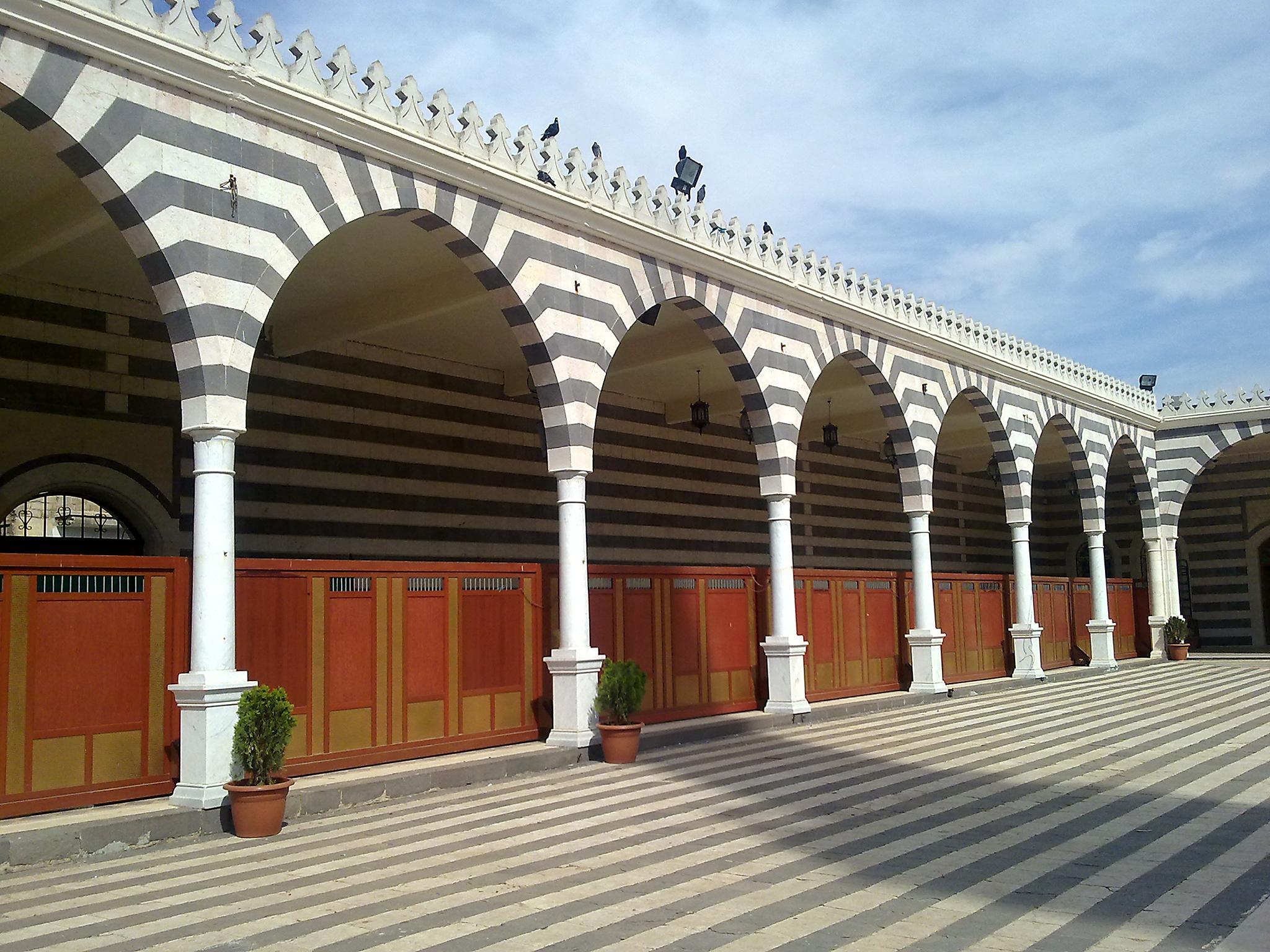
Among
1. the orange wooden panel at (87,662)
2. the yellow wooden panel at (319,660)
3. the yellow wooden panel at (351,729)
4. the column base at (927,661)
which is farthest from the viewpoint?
the column base at (927,661)

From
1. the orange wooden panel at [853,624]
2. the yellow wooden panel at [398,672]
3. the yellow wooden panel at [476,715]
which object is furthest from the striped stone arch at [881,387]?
the yellow wooden panel at [398,672]

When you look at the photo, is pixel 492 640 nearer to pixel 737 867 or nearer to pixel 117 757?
pixel 117 757

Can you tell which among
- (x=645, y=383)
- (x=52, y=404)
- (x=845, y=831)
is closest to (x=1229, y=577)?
(x=645, y=383)

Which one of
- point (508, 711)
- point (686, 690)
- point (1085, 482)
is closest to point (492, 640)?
point (508, 711)

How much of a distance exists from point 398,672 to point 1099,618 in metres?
14.8

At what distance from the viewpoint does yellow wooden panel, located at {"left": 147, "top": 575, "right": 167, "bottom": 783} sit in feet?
24.3

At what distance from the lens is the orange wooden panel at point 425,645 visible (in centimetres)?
919

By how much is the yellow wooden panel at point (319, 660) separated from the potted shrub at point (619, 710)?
237 cm

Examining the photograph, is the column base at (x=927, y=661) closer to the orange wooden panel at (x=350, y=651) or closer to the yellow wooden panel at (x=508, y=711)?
the yellow wooden panel at (x=508, y=711)

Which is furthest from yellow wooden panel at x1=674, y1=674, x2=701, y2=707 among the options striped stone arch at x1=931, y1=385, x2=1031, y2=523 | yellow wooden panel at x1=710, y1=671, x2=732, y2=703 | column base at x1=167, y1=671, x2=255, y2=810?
striped stone arch at x1=931, y1=385, x2=1031, y2=523

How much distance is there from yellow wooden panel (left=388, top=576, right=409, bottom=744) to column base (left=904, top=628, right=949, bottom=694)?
7.98 m

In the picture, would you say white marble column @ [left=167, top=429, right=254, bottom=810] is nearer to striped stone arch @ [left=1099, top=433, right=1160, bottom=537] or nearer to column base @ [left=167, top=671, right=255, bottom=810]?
column base @ [left=167, top=671, right=255, bottom=810]

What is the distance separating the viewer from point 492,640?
9.92 metres

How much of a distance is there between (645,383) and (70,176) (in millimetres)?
9059
